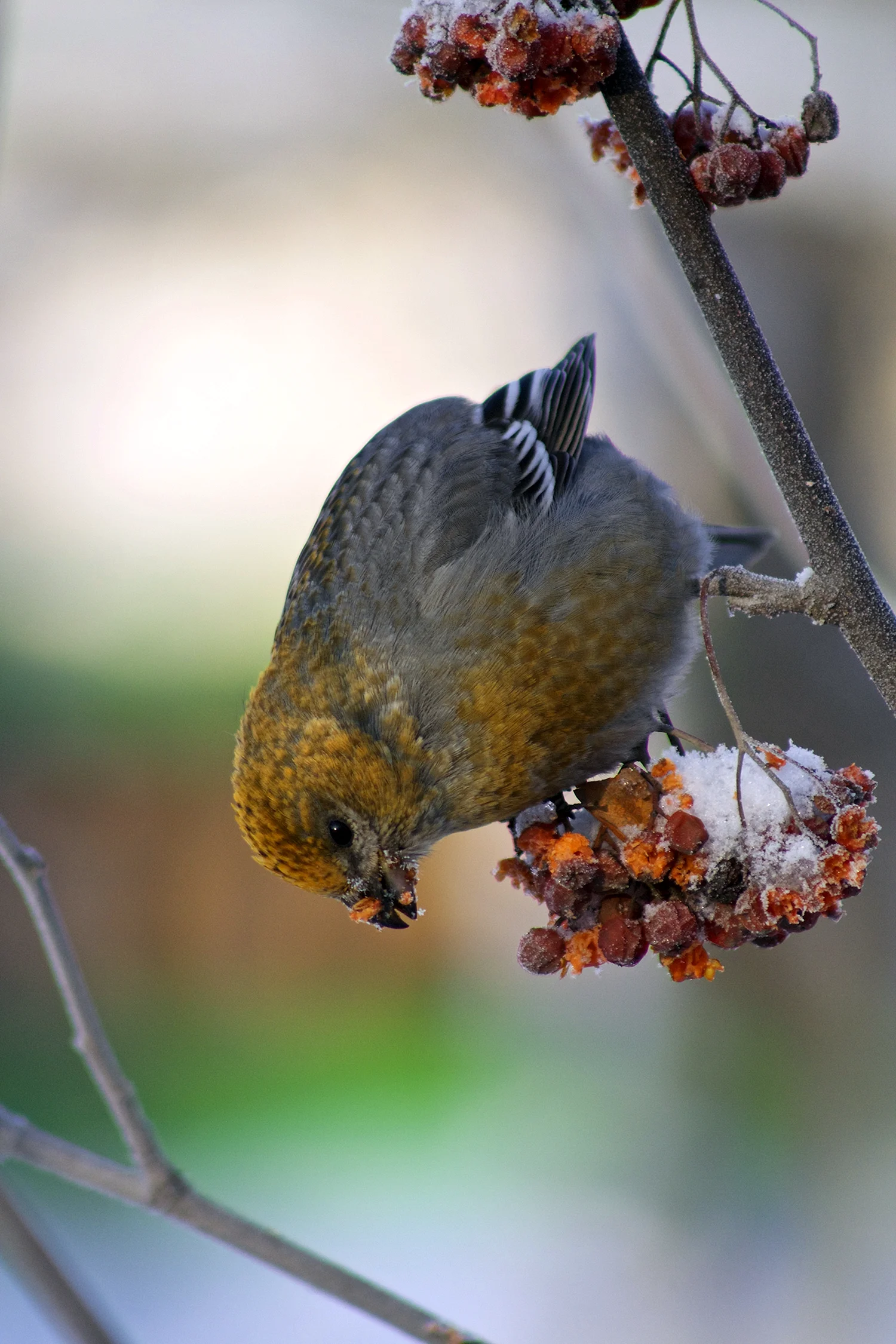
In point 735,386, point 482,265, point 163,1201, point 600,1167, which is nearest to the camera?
point 735,386

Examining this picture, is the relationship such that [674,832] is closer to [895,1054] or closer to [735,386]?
[735,386]

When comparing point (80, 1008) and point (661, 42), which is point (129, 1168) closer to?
point (80, 1008)

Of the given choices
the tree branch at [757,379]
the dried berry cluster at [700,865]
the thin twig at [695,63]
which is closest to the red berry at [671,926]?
the dried berry cluster at [700,865]

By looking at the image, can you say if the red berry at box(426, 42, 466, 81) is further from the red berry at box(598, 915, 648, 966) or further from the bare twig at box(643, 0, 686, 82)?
the red berry at box(598, 915, 648, 966)

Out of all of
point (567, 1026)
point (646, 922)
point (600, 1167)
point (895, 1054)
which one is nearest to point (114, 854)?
point (567, 1026)

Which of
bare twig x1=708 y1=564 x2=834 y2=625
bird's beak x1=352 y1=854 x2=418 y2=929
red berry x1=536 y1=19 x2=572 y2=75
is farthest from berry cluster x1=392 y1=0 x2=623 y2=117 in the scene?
bird's beak x1=352 y1=854 x2=418 y2=929

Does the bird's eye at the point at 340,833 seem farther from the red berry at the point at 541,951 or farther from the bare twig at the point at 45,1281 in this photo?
the bare twig at the point at 45,1281
